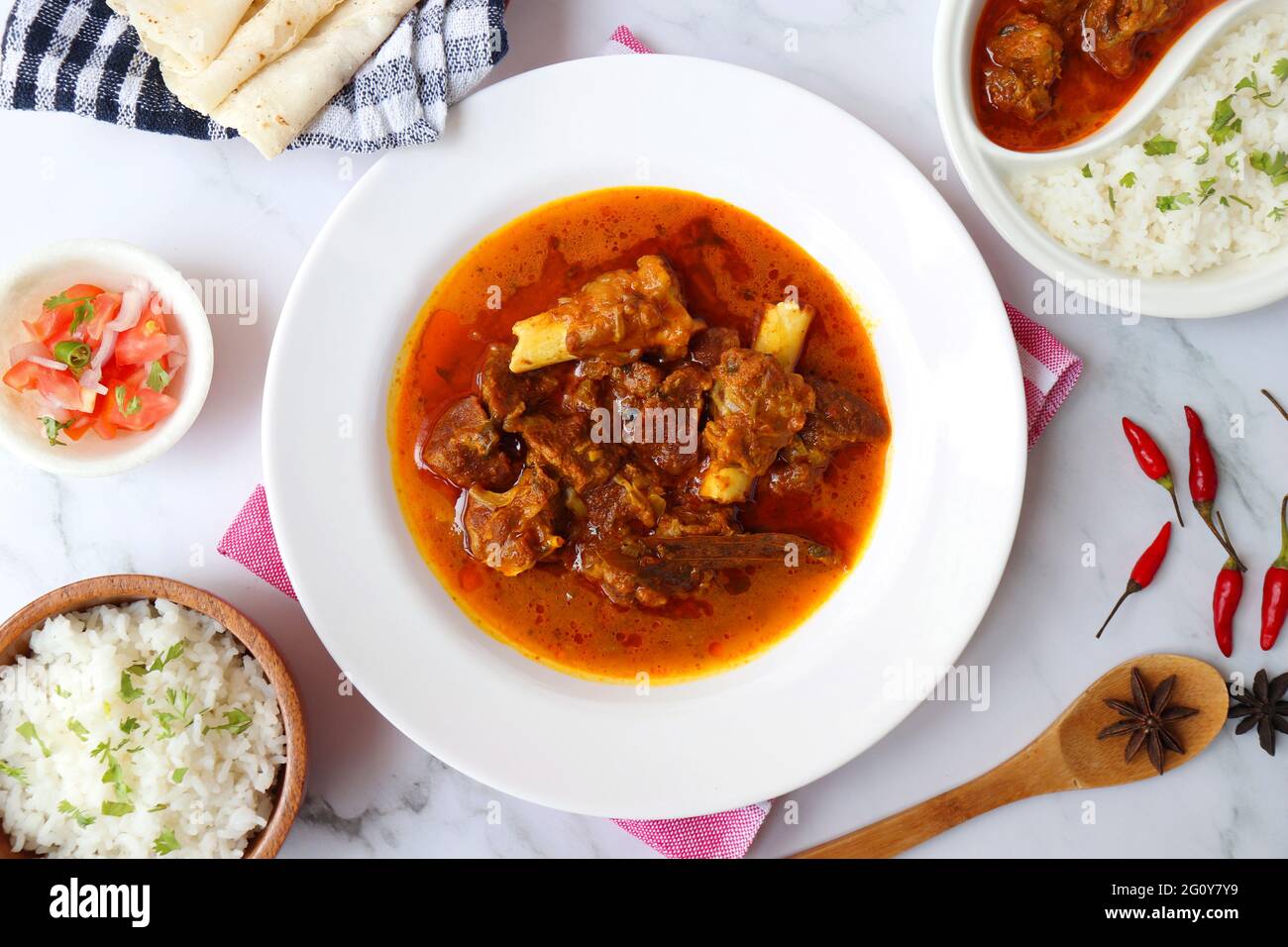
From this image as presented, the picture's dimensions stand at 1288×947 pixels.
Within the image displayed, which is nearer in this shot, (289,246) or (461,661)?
(461,661)

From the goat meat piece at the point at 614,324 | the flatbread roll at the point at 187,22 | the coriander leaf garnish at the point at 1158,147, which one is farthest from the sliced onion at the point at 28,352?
the coriander leaf garnish at the point at 1158,147

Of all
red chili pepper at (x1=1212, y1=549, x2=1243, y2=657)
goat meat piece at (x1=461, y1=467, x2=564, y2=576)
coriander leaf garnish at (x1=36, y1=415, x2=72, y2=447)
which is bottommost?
red chili pepper at (x1=1212, y1=549, x2=1243, y2=657)

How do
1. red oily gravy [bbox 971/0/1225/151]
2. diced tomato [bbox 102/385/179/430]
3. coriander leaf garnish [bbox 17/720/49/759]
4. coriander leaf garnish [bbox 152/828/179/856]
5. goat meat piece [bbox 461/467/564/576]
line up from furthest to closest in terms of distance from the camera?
red oily gravy [bbox 971/0/1225/151], diced tomato [bbox 102/385/179/430], goat meat piece [bbox 461/467/564/576], coriander leaf garnish [bbox 17/720/49/759], coriander leaf garnish [bbox 152/828/179/856]

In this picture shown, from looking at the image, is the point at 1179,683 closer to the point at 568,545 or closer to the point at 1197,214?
the point at 1197,214

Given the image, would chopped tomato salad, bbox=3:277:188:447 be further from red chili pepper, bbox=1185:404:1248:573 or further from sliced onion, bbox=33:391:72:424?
red chili pepper, bbox=1185:404:1248:573

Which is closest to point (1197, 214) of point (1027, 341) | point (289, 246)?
point (1027, 341)

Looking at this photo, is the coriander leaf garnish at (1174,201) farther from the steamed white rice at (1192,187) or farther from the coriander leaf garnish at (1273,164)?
the coriander leaf garnish at (1273,164)

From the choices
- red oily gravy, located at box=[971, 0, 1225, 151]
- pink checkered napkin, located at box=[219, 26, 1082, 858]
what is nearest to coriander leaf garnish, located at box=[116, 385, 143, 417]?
pink checkered napkin, located at box=[219, 26, 1082, 858]
